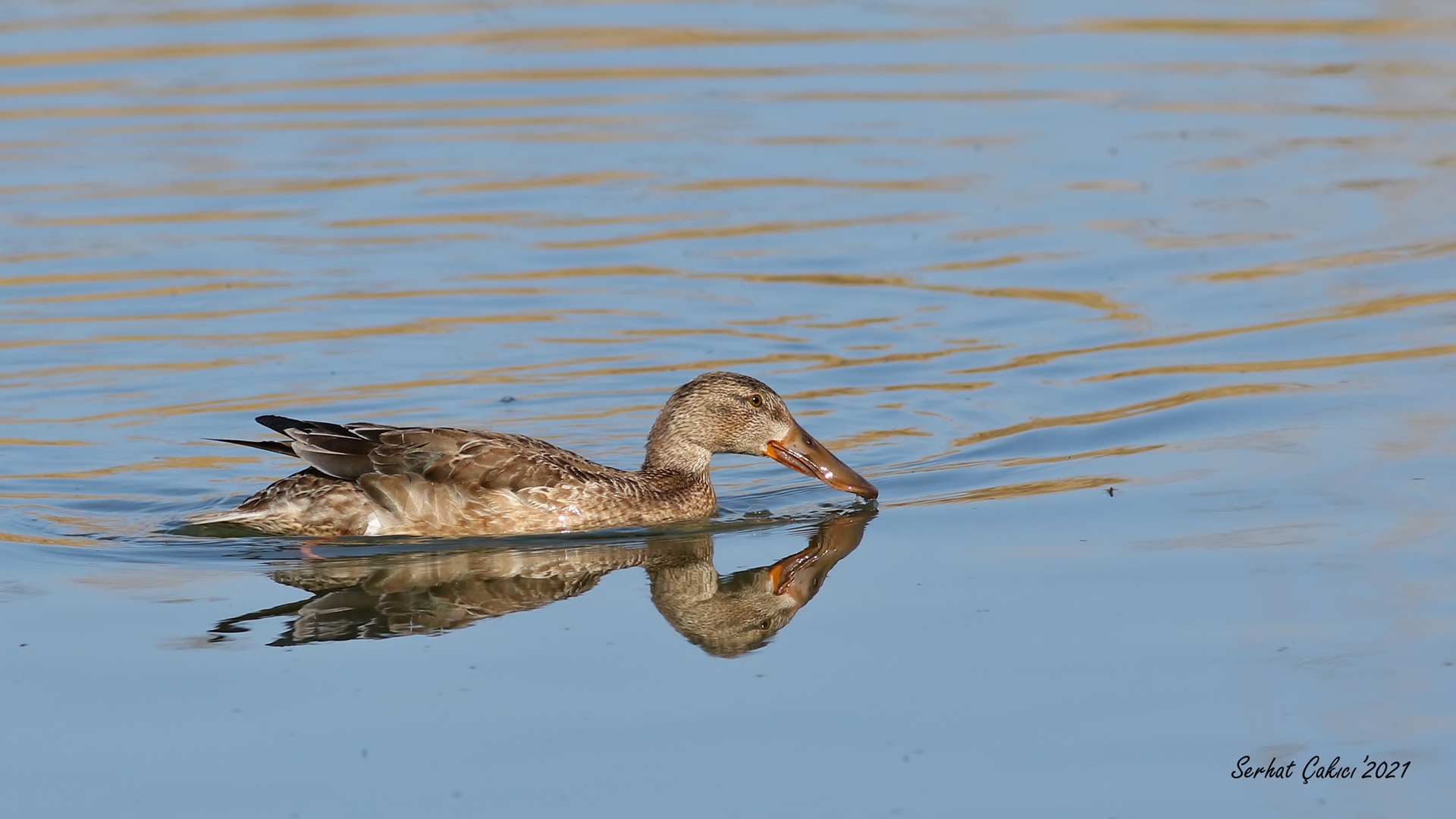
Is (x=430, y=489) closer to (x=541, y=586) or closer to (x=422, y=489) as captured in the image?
(x=422, y=489)

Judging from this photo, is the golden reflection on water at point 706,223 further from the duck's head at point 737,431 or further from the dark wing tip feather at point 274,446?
the dark wing tip feather at point 274,446

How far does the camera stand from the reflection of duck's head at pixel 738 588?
8555 millimetres

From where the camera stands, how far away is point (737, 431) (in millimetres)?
10578

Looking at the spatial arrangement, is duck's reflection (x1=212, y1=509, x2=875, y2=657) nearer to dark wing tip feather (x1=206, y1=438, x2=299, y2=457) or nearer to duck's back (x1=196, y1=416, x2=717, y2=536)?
duck's back (x1=196, y1=416, x2=717, y2=536)

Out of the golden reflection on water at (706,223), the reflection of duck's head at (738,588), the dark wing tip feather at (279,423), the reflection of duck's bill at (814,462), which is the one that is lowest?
the reflection of duck's head at (738,588)

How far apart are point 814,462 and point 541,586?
1.96m

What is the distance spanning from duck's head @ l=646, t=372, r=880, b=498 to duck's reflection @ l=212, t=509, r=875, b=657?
1.06ft

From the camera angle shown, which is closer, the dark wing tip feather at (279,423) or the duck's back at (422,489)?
the dark wing tip feather at (279,423)

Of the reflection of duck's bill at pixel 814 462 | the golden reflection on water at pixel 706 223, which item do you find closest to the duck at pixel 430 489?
the reflection of duck's bill at pixel 814 462

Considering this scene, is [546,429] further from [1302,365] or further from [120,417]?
[1302,365]

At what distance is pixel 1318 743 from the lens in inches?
273

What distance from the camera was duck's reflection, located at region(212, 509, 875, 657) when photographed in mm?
8547

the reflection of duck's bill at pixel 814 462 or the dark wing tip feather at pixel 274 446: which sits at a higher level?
the dark wing tip feather at pixel 274 446

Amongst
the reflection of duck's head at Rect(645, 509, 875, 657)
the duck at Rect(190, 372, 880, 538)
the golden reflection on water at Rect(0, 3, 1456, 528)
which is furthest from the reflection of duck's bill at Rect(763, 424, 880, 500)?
the duck at Rect(190, 372, 880, 538)
